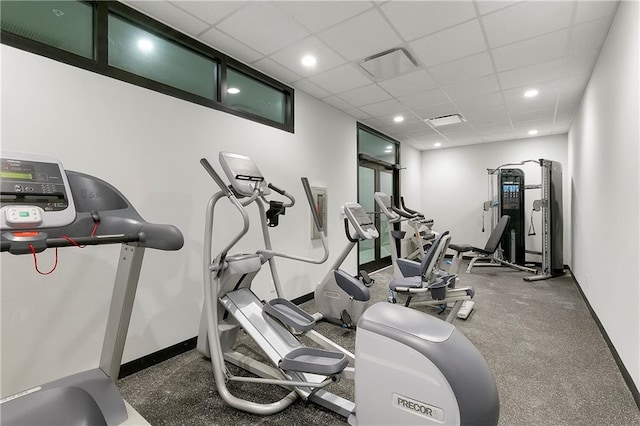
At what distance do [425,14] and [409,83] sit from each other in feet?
4.49

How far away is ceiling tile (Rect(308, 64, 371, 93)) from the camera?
3379 millimetres

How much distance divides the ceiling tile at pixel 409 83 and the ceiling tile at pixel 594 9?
1352mm

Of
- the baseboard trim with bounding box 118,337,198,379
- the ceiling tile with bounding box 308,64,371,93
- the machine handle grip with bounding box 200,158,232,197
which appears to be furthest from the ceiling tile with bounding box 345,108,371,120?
the baseboard trim with bounding box 118,337,198,379

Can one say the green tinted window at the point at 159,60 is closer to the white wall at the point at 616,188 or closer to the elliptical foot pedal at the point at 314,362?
the elliptical foot pedal at the point at 314,362

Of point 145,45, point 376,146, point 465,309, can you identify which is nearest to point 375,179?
point 376,146

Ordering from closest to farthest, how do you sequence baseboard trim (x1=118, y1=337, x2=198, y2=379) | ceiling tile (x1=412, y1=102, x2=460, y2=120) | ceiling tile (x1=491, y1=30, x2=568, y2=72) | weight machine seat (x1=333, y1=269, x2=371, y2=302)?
baseboard trim (x1=118, y1=337, x2=198, y2=379)
ceiling tile (x1=491, y1=30, x2=568, y2=72)
weight machine seat (x1=333, y1=269, x2=371, y2=302)
ceiling tile (x1=412, y1=102, x2=460, y2=120)

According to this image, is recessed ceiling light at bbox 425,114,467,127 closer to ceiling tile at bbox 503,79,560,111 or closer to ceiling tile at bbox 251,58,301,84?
A: ceiling tile at bbox 503,79,560,111

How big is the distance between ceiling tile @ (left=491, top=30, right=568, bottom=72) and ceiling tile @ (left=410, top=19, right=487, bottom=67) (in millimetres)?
274

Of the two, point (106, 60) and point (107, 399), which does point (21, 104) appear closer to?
point (106, 60)

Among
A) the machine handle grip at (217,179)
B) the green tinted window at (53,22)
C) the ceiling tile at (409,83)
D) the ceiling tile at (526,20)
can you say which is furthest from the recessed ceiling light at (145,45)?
the ceiling tile at (526,20)

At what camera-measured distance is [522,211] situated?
6242 mm

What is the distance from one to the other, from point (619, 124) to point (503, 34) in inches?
46.7

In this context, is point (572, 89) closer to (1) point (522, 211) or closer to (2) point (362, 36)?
(1) point (522, 211)

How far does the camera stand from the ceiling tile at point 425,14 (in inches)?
89.4
